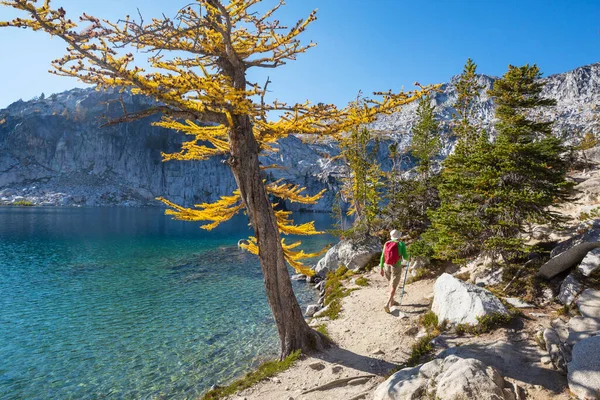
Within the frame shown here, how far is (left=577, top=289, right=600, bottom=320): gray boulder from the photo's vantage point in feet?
21.7

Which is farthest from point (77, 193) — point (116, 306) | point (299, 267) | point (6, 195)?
point (299, 267)

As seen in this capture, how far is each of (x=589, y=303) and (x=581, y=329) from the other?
1403 mm

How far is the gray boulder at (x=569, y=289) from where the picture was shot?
302 inches

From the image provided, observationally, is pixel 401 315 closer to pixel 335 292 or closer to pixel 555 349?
pixel 555 349

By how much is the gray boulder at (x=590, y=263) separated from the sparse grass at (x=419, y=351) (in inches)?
161

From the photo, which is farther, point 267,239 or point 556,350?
point 267,239

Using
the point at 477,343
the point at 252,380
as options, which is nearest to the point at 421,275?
the point at 477,343

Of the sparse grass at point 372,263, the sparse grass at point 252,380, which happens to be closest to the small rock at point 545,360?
the sparse grass at point 252,380

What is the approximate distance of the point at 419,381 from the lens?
5227 mm

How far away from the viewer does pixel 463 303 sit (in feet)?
27.8

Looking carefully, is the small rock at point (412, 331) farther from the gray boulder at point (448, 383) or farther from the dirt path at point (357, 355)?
the gray boulder at point (448, 383)

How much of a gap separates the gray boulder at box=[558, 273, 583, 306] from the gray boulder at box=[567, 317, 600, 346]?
1570 mm

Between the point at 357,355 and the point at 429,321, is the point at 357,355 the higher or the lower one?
the lower one

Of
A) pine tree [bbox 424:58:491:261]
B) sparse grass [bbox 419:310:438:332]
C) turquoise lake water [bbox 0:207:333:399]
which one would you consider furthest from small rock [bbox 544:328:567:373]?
turquoise lake water [bbox 0:207:333:399]
